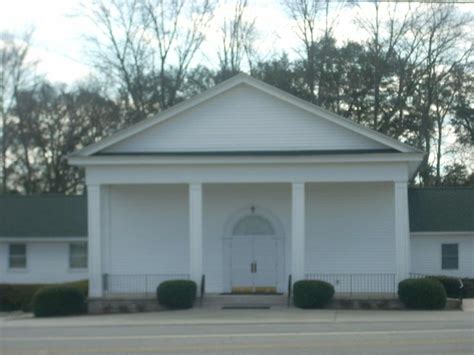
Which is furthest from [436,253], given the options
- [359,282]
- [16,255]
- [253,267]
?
[16,255]

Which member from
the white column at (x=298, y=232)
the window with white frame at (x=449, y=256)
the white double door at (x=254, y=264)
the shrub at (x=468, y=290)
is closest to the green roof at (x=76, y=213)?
the window with white frame at (x=449, y=256)

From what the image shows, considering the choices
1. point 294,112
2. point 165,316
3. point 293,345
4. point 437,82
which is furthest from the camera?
point 437,82

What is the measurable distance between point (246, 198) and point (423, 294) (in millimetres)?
8167

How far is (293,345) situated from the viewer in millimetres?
17406

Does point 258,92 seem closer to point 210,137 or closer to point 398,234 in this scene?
point 210,137

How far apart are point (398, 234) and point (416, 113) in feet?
94.3

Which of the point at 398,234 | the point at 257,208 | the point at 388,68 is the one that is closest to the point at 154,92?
the point at 388,68

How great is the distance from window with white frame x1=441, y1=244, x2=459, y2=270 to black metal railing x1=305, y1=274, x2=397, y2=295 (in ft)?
21.2

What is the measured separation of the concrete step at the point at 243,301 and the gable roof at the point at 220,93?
21.3 ft

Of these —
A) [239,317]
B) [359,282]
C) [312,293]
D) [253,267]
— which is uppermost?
[253,267]

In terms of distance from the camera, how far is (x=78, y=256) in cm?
4122

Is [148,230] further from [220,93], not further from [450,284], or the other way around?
[450,284]

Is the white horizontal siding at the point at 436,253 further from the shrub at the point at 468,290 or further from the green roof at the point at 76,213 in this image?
the shrub at the point at 468,290

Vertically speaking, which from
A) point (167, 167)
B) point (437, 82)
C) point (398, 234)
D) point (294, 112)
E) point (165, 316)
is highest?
point (437, 82)
